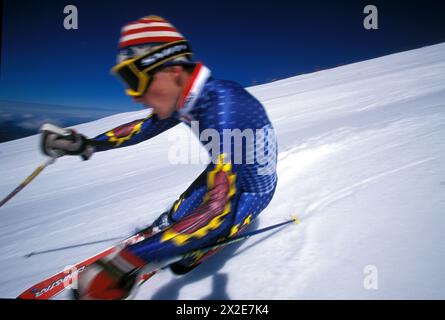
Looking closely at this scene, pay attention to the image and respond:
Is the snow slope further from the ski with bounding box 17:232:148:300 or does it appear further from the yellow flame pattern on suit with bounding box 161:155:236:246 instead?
the yellow flame pattern on suit with bounding box 161:155:236:246

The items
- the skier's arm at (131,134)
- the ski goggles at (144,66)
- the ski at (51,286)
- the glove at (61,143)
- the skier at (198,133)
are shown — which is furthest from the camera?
the skier's arm at (131,134)

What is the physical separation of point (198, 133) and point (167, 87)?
298 mm

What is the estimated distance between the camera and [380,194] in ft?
6.54

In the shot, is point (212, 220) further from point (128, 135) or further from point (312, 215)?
point (128, 135)

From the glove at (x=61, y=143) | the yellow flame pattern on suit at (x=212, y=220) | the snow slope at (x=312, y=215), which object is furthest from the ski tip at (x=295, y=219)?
the glove at (x=61, y=143)

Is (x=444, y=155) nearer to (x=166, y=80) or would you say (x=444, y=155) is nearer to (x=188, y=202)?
(x=188, y=202)

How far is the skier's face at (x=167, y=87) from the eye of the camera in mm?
1278

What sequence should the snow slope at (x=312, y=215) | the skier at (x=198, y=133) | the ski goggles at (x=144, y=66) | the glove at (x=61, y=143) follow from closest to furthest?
the skier at (x=198, y=133) < the ski goggles at (x=144, y=66) < the snow slope at (x=312, y=215) < the glove at (x=61, y=143)

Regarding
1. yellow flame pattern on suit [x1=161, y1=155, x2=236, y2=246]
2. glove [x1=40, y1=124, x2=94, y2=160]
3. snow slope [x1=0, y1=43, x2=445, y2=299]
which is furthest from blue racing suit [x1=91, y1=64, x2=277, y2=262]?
glove [x1=40, y1=124, x2=94, y2=160]

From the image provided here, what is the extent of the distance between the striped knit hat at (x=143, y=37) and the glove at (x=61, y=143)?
0.97 metres

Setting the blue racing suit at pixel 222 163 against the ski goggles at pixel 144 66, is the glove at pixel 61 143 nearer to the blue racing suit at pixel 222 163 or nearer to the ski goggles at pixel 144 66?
the ski goggles at pixel 144 66

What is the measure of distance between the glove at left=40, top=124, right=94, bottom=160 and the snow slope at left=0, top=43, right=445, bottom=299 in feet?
3.00

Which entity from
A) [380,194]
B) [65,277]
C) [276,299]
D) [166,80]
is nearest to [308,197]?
[380,194]
